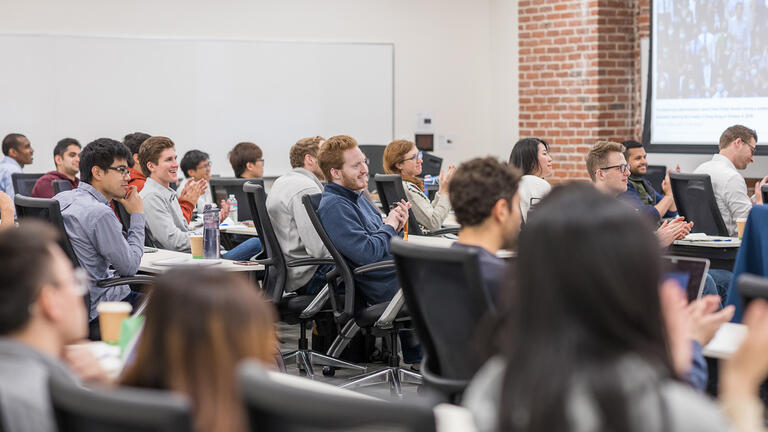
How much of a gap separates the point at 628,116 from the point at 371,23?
9.12 ft

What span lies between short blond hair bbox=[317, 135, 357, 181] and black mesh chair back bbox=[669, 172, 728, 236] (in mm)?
2010

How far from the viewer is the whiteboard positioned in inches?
343

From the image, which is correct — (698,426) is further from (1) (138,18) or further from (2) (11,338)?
(1) (138,18)

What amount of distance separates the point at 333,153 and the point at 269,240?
0.54m

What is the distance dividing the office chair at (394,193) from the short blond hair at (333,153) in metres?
0.97

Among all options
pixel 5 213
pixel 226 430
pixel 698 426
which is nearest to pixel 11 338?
pixel 226 430

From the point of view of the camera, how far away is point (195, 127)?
9.25 m

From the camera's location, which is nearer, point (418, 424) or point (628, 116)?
point (418, 424)

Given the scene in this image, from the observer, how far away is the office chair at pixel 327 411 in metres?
1.20

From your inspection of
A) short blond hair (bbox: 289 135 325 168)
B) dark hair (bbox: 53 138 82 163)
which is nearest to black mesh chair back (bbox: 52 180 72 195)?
dark hair (bbox: 53 138 82 163)

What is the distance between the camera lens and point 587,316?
4.11ft

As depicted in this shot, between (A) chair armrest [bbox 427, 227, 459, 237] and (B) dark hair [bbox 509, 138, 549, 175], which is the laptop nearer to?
(B) dark hair [bbox 509, 138, 549, 175]

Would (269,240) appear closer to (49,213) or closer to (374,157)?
(49,213)

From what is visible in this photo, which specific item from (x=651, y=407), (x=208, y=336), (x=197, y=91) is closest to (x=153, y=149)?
(x=197, y=91)
